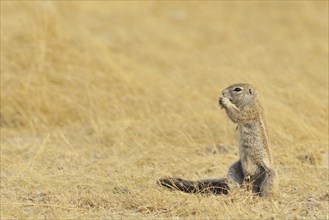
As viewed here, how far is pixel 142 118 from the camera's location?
349 inches

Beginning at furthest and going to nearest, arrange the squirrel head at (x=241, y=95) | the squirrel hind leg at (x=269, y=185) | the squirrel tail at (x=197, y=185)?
1. the squirrel head at (x=241, y=95)
2. the squirrel tail at (x=197, y=185)
3. the squirrel hind leg at (x=269, y=185)

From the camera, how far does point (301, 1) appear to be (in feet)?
52.2

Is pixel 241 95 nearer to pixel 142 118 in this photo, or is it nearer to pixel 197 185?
pixel 197 185

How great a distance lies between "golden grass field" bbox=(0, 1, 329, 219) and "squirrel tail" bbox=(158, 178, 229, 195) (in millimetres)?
124

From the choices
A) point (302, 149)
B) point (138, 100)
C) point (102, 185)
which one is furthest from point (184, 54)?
point (102, 185)

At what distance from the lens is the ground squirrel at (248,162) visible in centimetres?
603

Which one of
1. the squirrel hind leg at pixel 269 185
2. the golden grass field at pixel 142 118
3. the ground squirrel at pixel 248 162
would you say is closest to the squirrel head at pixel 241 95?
the ground squirrel at pixel 248 162

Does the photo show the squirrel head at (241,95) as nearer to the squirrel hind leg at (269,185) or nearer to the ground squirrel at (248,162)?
the ground squirrel at (248,162)

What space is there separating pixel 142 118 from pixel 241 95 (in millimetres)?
2738

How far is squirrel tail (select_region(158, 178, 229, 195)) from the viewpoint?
6.10 m

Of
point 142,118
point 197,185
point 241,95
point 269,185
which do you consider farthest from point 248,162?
point 142,118

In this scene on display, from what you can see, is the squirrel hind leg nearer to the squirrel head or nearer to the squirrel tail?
the squirrel tail

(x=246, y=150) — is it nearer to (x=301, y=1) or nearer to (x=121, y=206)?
(x=121, y=206)

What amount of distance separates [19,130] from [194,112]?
6.45 ft
